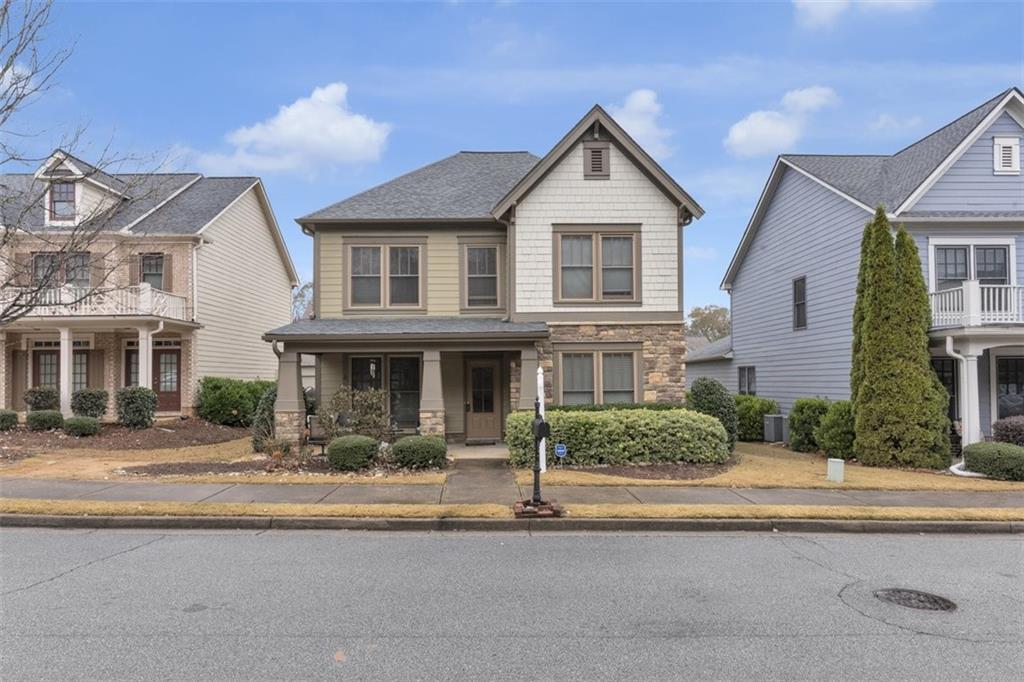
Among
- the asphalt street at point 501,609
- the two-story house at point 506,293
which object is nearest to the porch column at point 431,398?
the two-story house at point 506,293

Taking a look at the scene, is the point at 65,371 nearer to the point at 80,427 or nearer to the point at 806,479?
the point at 80,427

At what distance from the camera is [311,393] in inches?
672

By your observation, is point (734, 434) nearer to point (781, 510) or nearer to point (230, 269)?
point (781, 510)

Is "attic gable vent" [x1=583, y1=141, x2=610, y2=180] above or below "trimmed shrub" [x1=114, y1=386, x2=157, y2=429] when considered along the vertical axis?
above

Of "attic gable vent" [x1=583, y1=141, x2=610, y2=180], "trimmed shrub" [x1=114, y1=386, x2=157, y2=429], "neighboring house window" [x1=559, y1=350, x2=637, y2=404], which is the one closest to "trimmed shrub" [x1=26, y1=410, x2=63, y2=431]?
"trimmed shrub" [x1=114, y1=386, x2=157, y2=429]

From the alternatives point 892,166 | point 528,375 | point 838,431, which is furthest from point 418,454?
point 892,166

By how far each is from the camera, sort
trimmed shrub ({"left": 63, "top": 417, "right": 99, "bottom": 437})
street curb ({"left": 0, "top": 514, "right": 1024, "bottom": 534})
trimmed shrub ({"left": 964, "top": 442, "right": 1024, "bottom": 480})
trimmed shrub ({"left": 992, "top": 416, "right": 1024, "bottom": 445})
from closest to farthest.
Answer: street curb ({"left": 0, "top": 514, "right": 1024, "bottom": 534}) < trimmed shrub ({"left": 964, "top": 442, "right": 1024, "bottom": 480}) < trimmed shrub ({"left": 992, "top": 416, "right": 1024, "bottom": 445}) < trimmed shrub ({"left": 63, "top": 417, "right": 99, "bottom": 437})

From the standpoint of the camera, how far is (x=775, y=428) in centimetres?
1842

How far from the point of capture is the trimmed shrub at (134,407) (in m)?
18.1

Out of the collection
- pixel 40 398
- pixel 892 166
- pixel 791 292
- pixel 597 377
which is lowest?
pixel 40 398

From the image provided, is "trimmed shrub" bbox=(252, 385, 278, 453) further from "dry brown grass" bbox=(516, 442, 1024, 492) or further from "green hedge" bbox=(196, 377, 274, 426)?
"green hedge" bbox=(196, 377, 274, 426)

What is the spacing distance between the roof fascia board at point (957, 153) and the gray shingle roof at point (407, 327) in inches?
375

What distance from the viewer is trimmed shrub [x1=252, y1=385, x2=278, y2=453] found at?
13.5 m

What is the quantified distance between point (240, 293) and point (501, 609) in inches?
866
